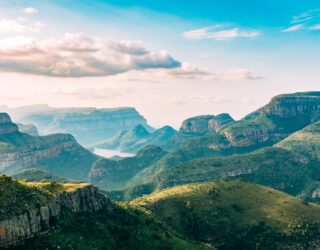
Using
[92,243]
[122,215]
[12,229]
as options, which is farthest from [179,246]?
[12,229]

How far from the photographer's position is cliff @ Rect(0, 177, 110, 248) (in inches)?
5566

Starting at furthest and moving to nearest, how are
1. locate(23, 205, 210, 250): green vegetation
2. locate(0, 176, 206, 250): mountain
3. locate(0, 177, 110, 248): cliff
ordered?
locate(23, 205, 210, 250): green vegetation < locate(0, 176, 206, 250): mountain < locate(0, 177, 110, 248): cliff

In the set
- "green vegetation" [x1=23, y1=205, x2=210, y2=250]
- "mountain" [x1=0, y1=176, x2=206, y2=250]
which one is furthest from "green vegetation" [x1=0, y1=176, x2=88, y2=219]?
"green vegetation" [x1=23, y1=205, x2=210, y2=250]

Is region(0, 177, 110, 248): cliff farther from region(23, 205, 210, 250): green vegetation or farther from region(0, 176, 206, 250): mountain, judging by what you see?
region(23, 205, 210, 250): green vegetation

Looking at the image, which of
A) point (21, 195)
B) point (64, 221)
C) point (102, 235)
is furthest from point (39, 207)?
point (102, 235)

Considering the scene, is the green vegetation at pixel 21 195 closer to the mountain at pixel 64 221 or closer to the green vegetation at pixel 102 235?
the mountain at pixel 64 221

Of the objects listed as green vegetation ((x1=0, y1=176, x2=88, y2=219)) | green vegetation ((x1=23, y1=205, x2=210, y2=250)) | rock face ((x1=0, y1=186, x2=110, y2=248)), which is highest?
green vegetation ((x1=0, y1=176, x2=88, y2=219))

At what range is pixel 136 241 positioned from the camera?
187000 millimetres

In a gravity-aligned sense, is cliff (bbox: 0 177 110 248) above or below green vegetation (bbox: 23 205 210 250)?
above

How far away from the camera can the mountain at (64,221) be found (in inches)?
5669

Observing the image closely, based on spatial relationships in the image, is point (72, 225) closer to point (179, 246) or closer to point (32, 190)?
point (32, 190)

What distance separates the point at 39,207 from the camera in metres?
152

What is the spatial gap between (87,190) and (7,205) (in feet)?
129

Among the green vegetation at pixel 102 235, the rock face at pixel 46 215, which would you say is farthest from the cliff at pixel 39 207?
the green vegetation at pixel 102 235
